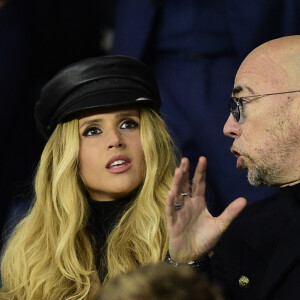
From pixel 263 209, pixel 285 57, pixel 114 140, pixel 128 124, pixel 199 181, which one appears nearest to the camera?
pixel 199 181

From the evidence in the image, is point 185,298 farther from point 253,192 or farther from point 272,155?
point 253,192

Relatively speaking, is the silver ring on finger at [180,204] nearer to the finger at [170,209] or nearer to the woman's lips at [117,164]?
the finger at [170,209]

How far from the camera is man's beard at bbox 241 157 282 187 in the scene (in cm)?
270

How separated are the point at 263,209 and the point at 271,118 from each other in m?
0.36

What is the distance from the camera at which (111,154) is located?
3111mm

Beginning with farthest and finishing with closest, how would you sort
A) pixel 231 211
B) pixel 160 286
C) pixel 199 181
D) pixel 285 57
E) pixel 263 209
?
pixel 263 209, pixel 285 57, pixel 199 181, pixel 231 211, pixel 160 286

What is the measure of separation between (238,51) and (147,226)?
1.26m

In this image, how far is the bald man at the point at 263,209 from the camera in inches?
100

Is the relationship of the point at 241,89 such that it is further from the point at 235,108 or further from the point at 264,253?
the point at 264,253

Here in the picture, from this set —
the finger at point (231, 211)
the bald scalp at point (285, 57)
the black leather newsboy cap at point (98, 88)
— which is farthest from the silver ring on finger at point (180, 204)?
the black leather newsboy cap at point (98, 88)

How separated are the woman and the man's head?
49cm

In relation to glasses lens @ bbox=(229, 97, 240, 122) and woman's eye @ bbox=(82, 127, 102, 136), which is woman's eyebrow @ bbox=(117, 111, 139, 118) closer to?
woman's eye @ bbox=(82, 127, 102, 136)

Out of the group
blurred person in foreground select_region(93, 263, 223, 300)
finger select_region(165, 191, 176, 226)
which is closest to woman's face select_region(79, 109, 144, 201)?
finger select_region(165, 191, 176, 226)

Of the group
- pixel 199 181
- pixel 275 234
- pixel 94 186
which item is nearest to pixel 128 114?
pixel 94 186
